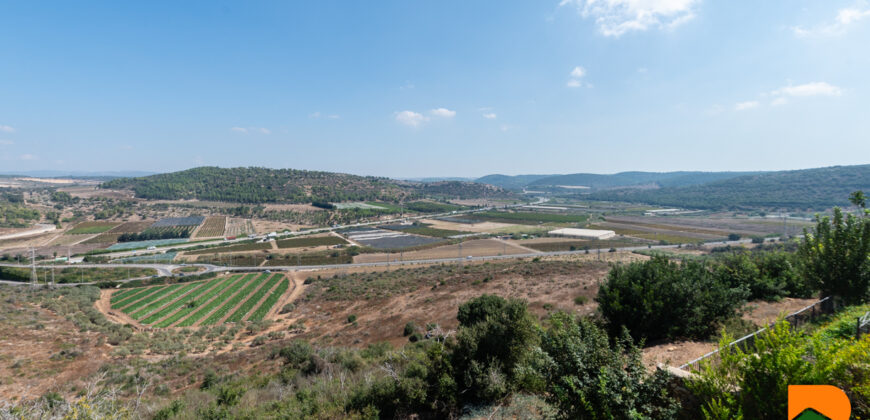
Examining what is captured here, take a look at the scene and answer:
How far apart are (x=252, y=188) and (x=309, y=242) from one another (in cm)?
10232

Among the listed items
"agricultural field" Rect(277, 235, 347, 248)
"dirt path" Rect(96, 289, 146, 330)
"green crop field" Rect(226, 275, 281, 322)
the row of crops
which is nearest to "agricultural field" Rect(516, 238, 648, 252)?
"agricultural field" Rect(277, 235, 347, 248)

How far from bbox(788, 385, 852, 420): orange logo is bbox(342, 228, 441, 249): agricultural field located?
8255 cm

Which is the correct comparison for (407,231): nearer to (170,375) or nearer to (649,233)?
(649,233)

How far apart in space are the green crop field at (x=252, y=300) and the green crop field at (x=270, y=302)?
117 cm

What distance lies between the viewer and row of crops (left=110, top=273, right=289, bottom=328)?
126ft

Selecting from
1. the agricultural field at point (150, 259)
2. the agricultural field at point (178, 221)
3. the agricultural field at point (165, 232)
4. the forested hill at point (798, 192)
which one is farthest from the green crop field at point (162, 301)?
the forested hill at point (798, 192)

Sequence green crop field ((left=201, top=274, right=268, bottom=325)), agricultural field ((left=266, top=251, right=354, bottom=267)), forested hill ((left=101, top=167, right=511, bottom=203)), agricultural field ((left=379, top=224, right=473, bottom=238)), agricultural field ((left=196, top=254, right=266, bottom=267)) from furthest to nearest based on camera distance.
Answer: forested hill ((left=101, top=167, right=511, bottom=203)) → agricultural field ((left=379, top=224, right=473, bottom=238)) → agricultural field ((left=266, top=251, right=354, bottom=267)) → agricultural field ((left=196, top=254, right=266, bottom=267)) → green crop field ((left=201, top=274, right=268, bottom=325))

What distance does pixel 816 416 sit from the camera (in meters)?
2.16

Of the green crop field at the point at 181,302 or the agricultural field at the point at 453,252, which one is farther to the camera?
the agricultural field at the point at 453,252

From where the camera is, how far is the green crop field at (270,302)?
125 feet

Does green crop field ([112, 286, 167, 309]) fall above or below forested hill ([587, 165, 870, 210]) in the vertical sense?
below

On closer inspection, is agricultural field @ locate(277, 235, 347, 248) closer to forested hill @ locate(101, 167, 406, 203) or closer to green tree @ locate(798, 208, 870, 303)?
forested hill @ locate(101, 167, 406, 203)

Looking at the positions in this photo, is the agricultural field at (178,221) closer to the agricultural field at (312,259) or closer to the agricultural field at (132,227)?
the agricultural field at (132,227)

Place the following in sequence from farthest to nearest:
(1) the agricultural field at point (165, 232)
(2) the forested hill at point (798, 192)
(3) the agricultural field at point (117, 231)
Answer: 1. (2) the forested hill at point (798, 192)
2. (1) the agricultural field at point (165, 232)
3. (3) the agricultural field at point (117, 231)
